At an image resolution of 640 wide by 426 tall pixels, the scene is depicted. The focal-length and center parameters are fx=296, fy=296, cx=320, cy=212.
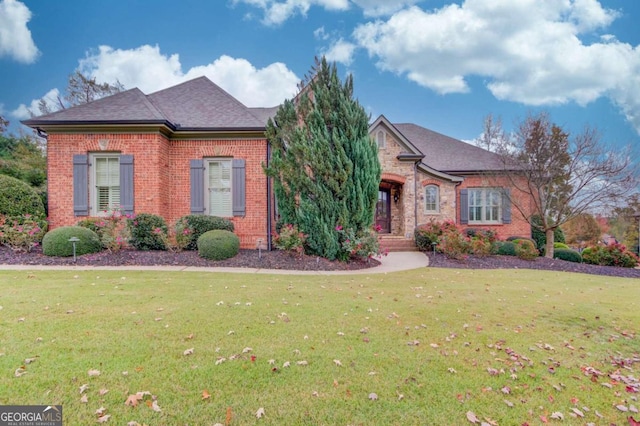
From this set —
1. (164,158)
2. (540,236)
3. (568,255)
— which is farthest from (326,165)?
(540,236)

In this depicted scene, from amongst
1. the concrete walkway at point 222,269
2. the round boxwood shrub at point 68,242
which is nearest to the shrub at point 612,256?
the concrete walkway at point 222,269

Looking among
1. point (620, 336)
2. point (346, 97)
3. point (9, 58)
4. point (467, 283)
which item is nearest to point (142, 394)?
point (620, 336)

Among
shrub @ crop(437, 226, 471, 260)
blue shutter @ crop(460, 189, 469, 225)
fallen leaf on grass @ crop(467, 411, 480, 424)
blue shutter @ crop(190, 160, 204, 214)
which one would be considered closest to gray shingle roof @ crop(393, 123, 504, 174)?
blue shutter @ crop(460, 189, 469, 225)

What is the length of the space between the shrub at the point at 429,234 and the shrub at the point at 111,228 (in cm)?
1064

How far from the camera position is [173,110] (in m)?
11.0

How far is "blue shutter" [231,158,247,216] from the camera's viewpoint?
1044cm

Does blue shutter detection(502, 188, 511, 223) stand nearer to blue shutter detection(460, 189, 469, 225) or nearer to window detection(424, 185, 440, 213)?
blue shutter detection(460, 189, 469, 225)

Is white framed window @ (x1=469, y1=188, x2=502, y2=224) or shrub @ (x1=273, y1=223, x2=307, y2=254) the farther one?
white framed window @ (x1=469, y1=188, x2=502, y2=224)

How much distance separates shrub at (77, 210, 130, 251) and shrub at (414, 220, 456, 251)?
34.9 ft

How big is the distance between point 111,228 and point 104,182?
88.6 inches

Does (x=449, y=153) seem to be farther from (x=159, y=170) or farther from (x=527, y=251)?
(x=159, y=170)

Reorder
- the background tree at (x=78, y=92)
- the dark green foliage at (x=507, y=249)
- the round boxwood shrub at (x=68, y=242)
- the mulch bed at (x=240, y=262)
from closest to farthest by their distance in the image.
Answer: the mulch bed at (x=240, y=262) → the round boxwood shrub at (x=68, y=242) → the dark green foliage at (x=507, y=249) → the background tree at (x=78, y=92)

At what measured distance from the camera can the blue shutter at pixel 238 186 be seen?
10.4 metres

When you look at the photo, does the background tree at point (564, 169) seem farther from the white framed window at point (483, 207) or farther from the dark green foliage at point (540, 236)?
the white framed window at point (483, 207)
